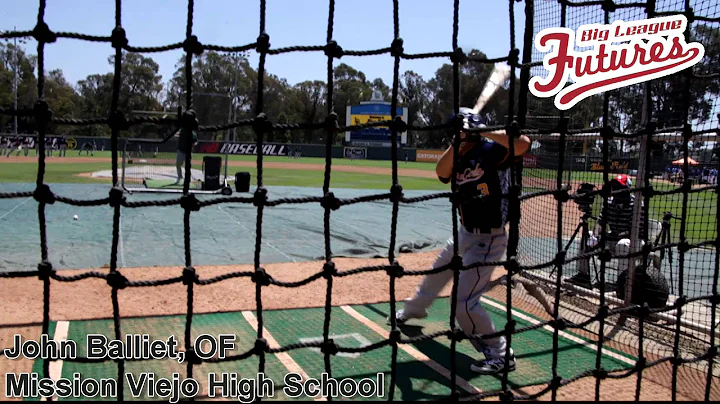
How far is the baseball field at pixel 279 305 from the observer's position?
3611 millimetres

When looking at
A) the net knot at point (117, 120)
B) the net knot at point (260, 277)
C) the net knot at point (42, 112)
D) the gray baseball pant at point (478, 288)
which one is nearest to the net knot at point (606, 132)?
the gray baseball pant at point (478, 288)

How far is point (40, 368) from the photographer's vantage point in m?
3.46

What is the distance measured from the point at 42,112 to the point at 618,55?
11.4 ft

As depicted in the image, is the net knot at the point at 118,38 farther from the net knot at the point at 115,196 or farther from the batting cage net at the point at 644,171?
the batting cage net at the point at 644,171

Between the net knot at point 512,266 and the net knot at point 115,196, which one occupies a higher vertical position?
the net knot at point 115,196

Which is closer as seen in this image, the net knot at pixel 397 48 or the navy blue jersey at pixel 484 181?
the net knot at pixel 397 48

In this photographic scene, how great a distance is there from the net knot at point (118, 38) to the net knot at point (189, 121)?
1.29ft

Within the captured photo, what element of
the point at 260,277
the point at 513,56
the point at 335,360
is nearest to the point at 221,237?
the point at 335,360

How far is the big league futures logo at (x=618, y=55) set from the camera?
354 cm

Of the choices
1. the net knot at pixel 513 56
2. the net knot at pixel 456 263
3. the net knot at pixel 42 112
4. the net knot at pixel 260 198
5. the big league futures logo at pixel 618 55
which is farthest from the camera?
the big league futures logo at pixel 618 55

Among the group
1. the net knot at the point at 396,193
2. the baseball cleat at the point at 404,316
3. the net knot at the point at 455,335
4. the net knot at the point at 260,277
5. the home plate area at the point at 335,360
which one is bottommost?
the home plate area at the point at 335,360

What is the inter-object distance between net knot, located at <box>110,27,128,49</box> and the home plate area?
5.65ft

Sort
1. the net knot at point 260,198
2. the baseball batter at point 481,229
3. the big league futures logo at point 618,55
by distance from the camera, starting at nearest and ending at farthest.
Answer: the net knot at point 260,198 → the big league futures logo at point 618,55 → the baseball batter at point 481,229

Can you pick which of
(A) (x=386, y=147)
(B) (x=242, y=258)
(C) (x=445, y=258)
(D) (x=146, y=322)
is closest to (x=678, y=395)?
(C) (x=445, y=258)
